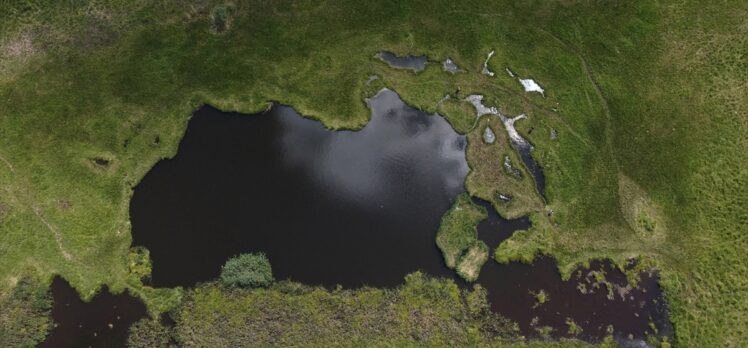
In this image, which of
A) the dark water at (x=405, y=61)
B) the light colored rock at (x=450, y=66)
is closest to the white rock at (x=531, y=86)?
the light colored rock at (x=450, y=66)

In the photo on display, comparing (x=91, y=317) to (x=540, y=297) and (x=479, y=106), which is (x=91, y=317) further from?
(x=479, y=106)

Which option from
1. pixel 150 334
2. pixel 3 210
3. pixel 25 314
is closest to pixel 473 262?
pixel 150 334

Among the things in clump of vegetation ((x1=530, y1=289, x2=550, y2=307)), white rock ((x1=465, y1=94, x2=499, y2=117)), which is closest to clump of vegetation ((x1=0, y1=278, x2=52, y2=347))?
clump of vegetation ((x1=530, y1=289, x2=550, y2=307))

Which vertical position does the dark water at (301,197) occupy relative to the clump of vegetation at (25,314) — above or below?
above

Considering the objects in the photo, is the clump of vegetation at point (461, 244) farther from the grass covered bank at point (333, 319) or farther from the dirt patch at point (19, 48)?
the dirt patch at point (19, 48)

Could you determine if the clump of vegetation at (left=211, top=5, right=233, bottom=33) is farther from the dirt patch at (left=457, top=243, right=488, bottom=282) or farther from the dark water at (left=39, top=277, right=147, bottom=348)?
the dirt patch at (left=457, top=243, right=488, bottom=282)

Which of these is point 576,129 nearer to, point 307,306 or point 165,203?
point 307,306
